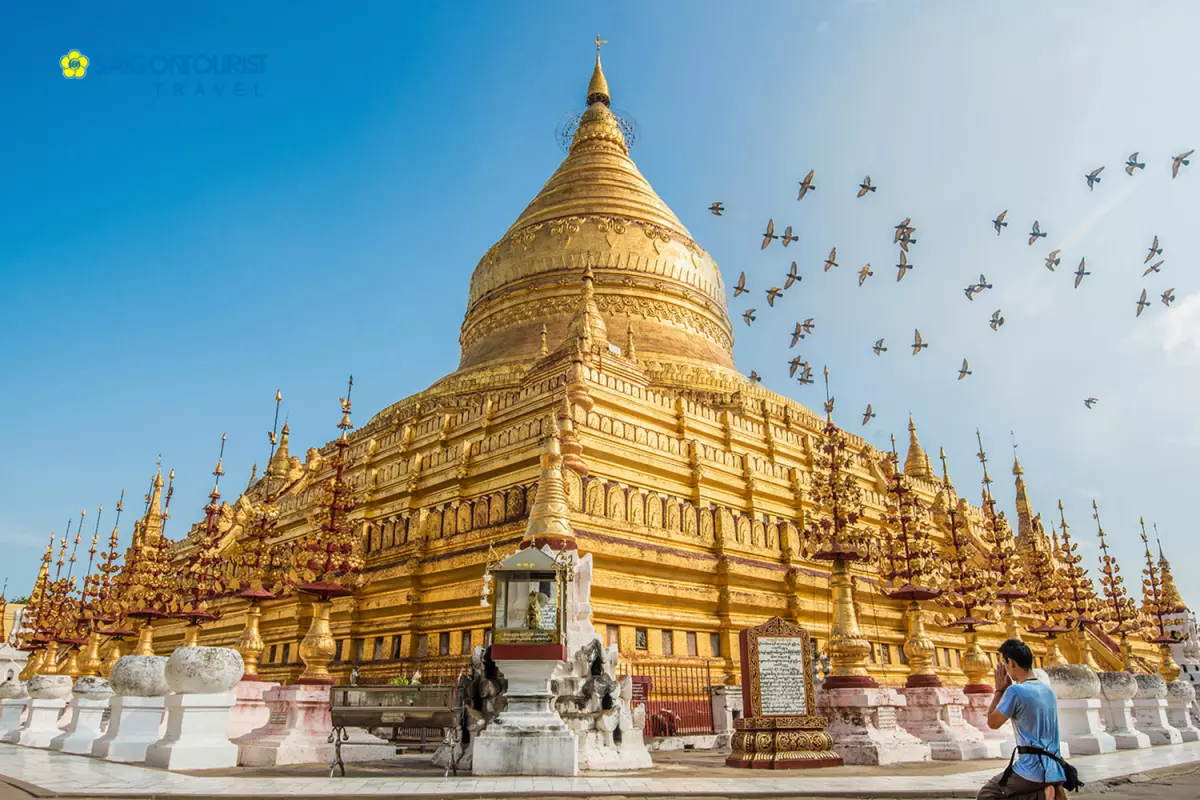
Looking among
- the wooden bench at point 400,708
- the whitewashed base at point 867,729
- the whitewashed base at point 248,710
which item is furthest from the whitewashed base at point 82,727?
the whitewashed base at point 867,729

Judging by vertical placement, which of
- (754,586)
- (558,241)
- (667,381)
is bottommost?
(754,586)

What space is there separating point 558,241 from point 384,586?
1849 cm

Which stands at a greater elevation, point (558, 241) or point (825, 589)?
point (558, 241)

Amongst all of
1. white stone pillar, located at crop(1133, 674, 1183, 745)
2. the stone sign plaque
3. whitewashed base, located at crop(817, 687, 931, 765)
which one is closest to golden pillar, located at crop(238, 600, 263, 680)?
the stone sign plaque

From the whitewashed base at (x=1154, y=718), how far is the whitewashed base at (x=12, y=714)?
78.9ft

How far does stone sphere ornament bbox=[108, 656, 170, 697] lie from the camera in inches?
507

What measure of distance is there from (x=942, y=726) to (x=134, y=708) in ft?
42.5

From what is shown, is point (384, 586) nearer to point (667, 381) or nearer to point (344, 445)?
point (344, 445)

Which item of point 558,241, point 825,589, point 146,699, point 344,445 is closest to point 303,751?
point 146,699

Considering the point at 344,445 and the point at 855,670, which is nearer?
the point at 855,670

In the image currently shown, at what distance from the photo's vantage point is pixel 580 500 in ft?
63.5

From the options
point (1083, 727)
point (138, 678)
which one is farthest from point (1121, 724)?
point (138, 678)

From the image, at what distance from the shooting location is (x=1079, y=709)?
48.8 ft

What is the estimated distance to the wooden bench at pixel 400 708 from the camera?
1036 cm
